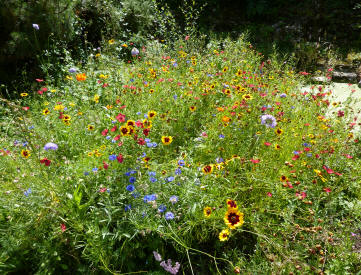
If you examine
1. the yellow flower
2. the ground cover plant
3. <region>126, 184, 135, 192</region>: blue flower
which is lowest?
the ground cover plant

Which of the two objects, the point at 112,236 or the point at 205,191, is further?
the point at 205,191

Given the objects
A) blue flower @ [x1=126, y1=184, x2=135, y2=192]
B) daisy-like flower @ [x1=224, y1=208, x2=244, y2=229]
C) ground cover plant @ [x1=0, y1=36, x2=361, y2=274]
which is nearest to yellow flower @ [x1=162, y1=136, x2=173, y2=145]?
ground cover plant @ [x1=0, y1=36, x2=361, y2=274]

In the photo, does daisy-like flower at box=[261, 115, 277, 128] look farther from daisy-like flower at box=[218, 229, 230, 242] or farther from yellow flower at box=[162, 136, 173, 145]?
daisy-like flower at box=[218, 229, 230, 242]

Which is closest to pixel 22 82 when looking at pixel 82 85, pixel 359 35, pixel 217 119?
pixel 82 85

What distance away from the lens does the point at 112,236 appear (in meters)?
1.55

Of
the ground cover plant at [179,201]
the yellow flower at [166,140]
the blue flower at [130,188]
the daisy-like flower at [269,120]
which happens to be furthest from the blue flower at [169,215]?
the daisy-like flower at [269,120]

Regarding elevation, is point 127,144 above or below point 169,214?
above

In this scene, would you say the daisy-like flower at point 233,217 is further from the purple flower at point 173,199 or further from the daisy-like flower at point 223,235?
the purple flower at point 173,199

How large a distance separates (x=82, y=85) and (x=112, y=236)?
88.8 inches

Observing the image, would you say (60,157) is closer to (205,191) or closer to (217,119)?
(205,191)

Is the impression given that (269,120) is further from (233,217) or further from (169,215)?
(169,215)

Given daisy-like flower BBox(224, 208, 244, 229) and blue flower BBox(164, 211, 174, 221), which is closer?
daisy-like flower BBox(224, 208, 244, 229)

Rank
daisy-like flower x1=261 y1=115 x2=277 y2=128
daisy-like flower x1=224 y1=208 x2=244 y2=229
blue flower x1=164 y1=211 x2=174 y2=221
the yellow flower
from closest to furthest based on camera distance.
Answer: daisy-like flower x1=224 y1=208 x2=244 y2=229
blue flower x1=164 y1=211 x2=174 y2=221
the yellow flower
daisy-like flower x1=261 y1=115 x2=277 y2=128

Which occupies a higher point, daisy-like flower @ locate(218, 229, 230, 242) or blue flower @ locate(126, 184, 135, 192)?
blue flower @ locate(126, 184, 135, 192)
